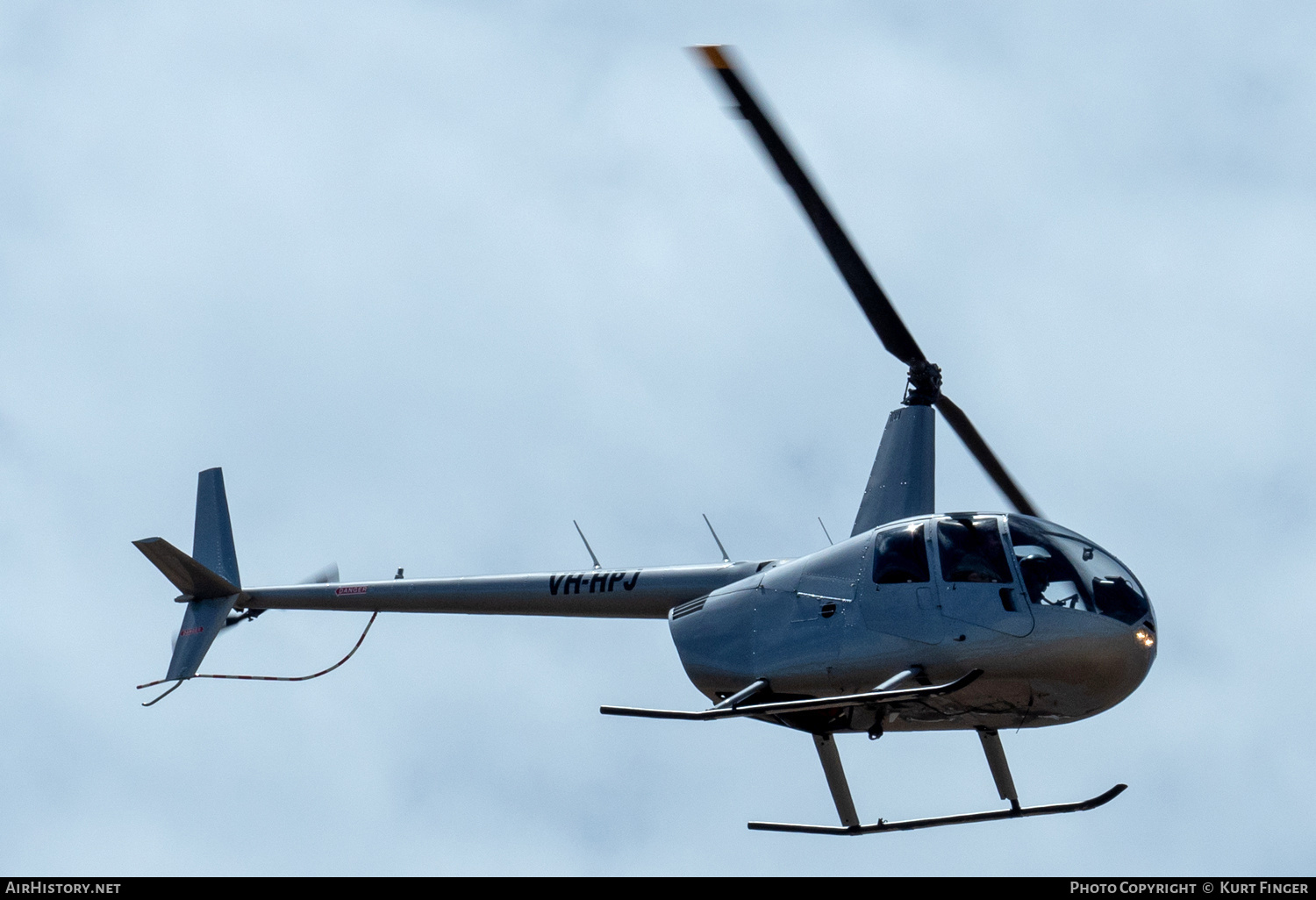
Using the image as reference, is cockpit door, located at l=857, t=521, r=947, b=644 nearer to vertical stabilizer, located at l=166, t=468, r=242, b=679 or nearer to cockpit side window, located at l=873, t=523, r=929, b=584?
cockpit side window, located at l=873, t=523, r=929, b=584

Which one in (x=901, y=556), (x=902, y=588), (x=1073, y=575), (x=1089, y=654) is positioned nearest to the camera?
(x=1089, y=654)

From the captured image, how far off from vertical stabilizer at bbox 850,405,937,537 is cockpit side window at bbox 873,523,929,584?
1.86m

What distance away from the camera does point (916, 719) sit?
58.3 ft

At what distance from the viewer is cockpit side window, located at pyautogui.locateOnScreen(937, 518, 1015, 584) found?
53.4ft

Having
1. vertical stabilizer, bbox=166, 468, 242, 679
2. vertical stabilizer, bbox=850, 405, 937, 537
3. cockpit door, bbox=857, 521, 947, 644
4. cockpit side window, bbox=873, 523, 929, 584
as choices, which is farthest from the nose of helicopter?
vertical stabilizer, bbox=166, 468, 242, 679

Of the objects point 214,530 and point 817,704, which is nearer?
point 817,704

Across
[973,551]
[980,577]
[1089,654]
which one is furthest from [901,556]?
[1089,654]

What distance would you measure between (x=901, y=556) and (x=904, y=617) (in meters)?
0.67

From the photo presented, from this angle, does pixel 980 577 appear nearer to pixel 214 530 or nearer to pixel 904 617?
pixel 904 617

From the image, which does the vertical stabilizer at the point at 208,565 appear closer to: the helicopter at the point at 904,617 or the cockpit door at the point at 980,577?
the helicopter at the point at 904,617

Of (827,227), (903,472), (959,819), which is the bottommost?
(959,819)

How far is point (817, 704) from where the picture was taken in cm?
1591

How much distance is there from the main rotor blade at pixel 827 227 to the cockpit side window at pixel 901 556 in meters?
3.10

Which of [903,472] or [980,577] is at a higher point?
[903,472]
